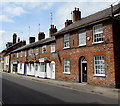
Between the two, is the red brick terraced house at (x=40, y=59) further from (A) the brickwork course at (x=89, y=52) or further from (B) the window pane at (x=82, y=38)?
(B) the window pane at (x=82, y=38)

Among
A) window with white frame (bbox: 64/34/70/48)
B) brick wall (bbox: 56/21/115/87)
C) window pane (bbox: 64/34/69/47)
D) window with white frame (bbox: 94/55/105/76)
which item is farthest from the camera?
window pane (bbox: 64/34/69/47)

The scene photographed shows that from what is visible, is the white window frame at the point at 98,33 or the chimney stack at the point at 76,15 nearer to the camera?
the white window frame at the point at 98,33

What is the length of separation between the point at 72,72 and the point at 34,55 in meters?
12.9

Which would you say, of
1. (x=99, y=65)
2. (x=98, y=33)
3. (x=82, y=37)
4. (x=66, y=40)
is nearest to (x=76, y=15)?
(x=66, y=40)

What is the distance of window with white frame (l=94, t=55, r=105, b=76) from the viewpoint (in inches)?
572

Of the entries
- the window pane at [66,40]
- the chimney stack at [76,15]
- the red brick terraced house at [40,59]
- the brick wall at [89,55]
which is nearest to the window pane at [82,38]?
the brick wall at [89,55]

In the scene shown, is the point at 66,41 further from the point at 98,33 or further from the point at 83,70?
the point at 98,33

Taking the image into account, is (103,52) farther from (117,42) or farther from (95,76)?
(95,76)

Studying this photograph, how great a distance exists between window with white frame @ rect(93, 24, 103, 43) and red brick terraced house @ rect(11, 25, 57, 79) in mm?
7610

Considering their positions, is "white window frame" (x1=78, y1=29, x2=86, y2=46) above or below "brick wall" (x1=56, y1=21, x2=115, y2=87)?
above

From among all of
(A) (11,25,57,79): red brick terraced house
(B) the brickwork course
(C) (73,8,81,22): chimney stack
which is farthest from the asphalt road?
(C) (73,8,81,22): chimney stack

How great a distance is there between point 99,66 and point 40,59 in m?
13.5

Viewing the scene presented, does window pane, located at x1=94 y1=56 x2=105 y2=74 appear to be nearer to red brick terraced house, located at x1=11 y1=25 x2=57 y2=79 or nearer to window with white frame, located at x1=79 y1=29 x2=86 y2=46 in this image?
window with white frame, located at x1=79 y1=29 x2=86 y2=46

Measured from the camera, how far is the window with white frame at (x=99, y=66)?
47.7 ft
